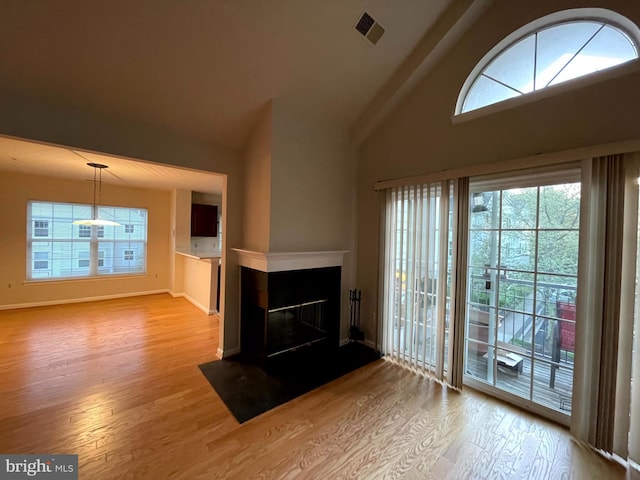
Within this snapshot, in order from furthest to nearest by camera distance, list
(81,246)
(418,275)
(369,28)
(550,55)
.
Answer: (81,246), (418,275), (369,28), (550,55)

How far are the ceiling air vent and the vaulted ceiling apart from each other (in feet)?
0.13

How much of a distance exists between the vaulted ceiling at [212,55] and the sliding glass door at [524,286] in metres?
1.63

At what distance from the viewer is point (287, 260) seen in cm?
284

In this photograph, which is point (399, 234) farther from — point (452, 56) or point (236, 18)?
point (236, 18)

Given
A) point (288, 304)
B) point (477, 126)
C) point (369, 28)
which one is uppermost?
point (369, 28)

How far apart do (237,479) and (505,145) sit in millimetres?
3191

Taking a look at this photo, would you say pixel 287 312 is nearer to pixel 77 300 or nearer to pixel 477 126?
pixel 477 126

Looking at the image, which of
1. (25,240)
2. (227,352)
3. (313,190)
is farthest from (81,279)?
(313,190)

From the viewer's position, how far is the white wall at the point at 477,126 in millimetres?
1853

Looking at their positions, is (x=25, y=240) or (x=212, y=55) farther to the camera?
(x=25, y=240)

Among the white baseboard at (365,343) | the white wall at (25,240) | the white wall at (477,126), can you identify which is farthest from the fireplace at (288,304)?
the white wall at (25,240)

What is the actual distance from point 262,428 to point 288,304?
1188mm

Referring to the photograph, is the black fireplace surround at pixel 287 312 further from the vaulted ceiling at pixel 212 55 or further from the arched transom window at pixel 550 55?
the arched transom window at pixel 550 55

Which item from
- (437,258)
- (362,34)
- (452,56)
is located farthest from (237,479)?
(452,56)
